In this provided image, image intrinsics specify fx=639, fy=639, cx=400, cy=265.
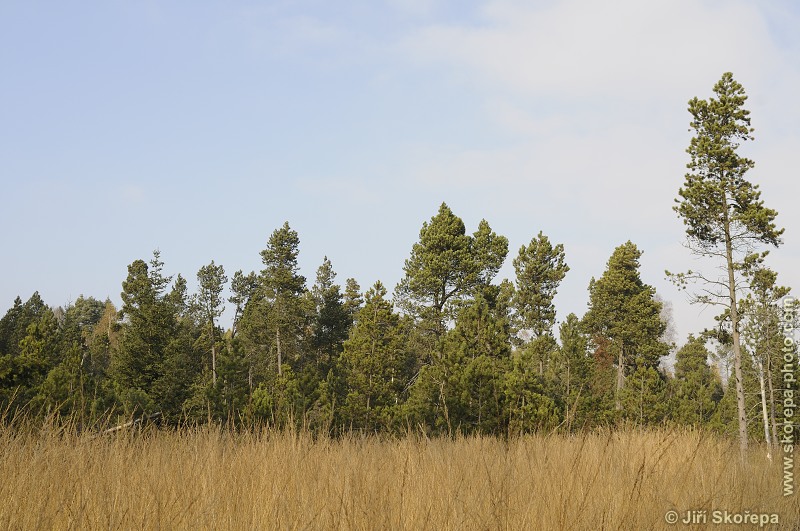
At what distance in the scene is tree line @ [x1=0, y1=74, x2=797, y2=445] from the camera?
2194cm

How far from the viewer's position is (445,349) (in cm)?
2386

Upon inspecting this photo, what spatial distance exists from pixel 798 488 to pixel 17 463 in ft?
22.0

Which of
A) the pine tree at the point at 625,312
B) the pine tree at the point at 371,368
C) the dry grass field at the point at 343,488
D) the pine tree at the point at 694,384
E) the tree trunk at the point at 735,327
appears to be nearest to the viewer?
the dry grass field at the point at 343,488

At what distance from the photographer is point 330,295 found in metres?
51.4

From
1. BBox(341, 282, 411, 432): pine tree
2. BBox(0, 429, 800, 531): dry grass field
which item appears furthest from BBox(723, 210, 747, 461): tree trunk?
BBox(0, 429, 800, 531): dry grass field

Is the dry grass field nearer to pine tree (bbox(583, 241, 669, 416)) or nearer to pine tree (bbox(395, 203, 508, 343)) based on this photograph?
pine tree (bbox(395, 203, 508, 343))

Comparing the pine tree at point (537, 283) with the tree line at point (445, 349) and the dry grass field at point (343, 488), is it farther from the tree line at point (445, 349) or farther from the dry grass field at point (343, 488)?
the dry grass field at point (343, 488)

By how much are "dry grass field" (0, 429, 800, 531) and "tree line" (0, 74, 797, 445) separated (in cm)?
65

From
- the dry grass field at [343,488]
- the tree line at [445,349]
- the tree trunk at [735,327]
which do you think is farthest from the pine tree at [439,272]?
the dry grass field at [343,488]

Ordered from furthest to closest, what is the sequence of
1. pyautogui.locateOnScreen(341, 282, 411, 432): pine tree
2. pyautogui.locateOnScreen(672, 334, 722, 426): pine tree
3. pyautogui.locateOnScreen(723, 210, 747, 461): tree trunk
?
1. pyautogui.locateOnScreen(672, 334, 722, 426): pine tree
2. pyautogui.locateOnScreen(341, 282, 411, 432): pine tree
3. pyautogui.locateOnScreen(723, 210, 747, 461): tree trunk

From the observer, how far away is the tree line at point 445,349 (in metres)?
21.9

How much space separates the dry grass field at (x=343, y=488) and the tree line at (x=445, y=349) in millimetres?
645

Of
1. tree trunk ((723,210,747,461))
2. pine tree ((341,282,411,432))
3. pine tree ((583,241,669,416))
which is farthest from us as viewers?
pine tree ((583,241,669,416))

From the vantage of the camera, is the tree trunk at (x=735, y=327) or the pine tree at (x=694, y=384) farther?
the pine tree at (x=694, y=384)
